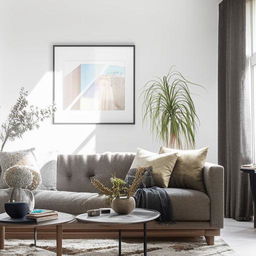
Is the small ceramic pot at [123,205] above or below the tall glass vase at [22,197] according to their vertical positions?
below

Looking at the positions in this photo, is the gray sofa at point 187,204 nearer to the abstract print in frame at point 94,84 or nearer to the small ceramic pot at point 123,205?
the small ceramic pot at point 123,205

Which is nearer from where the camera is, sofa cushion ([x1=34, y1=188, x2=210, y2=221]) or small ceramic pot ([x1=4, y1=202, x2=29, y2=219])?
small ceramic pot ([x1=4, y1=202, x2=29, y2=219])

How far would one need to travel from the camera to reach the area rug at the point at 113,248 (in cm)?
348

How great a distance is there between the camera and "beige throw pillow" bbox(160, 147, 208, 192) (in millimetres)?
4062

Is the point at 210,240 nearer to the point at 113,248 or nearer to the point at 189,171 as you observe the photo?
the point at 189,171

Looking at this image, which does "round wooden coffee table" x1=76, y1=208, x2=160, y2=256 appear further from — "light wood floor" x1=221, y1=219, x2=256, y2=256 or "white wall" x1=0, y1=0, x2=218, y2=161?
"white wall" x1=0, y1=0, x2=218, y2=161

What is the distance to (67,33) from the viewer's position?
5754 mm

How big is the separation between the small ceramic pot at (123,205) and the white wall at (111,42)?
2591mm

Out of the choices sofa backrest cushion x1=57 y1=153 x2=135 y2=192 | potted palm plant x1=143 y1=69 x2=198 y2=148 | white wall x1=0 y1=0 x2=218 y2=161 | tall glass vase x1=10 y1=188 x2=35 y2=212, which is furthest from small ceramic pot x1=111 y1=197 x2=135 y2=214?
white wall x1=0 y1=0 x2=218 y2=161

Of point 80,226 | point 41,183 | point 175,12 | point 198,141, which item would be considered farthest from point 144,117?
point 80,226

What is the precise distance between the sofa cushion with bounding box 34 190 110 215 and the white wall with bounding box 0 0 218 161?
1.80 meters

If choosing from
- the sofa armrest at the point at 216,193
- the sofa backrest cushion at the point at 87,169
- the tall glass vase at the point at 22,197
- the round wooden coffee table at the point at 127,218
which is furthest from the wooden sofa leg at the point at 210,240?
the tall glass vase at the point at 22,197

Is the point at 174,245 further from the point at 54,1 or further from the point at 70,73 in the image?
the point at 54,1

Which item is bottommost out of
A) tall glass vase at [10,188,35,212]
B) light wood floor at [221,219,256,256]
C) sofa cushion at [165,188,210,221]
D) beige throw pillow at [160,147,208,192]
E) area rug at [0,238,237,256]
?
light wood floor at [221,219,256,256]
